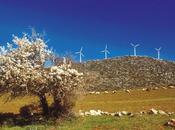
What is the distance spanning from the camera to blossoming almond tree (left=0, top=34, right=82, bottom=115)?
5188 cm

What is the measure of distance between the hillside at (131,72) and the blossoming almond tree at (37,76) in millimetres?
58657

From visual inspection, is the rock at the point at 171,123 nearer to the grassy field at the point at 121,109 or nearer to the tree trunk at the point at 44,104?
the grassy field at the point at 121,109

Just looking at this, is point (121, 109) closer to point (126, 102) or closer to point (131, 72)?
point (126, 102)

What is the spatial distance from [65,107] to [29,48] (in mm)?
7159

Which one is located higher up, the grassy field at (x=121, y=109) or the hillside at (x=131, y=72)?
the hillside at (x=131, y=72)

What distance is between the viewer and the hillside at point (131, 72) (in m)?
122

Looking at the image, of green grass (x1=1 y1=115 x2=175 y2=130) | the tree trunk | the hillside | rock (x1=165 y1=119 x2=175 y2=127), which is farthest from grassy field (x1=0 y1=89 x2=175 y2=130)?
the hillside

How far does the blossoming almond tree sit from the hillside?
192 feet

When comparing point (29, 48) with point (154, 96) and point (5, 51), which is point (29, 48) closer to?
point (5, 51)

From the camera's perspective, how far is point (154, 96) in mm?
77688

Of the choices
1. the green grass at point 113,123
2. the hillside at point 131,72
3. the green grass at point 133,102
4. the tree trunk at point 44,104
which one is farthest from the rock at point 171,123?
the hillside at point 131,72

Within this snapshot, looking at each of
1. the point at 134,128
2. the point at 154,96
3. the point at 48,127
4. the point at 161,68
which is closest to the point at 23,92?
the point at 48,127

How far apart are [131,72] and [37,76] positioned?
3344 inches

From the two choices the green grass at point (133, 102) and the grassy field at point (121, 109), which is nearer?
the grassy field at point (121, 109)
